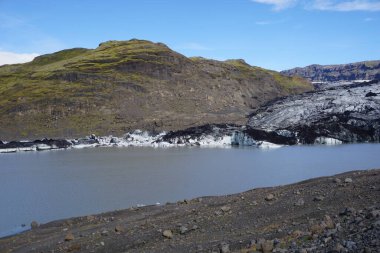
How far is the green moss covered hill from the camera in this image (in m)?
92.2

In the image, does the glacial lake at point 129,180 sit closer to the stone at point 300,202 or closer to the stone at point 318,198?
the stone at point 300,202

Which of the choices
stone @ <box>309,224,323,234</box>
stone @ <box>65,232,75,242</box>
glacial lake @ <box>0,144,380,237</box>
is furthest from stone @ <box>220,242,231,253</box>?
glacial lake @ <box>0,144,380,237</box>

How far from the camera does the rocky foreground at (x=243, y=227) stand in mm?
11180

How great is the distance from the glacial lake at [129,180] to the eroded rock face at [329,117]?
21.1 meters

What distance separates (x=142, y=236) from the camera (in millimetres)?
15711

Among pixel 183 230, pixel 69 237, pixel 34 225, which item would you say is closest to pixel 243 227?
pixel 183 230

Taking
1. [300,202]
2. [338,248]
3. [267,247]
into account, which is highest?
[338,248]

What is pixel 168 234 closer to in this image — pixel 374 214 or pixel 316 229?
pixel 316 229

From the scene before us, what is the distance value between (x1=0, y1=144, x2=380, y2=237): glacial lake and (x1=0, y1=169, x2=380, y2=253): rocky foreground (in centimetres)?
392

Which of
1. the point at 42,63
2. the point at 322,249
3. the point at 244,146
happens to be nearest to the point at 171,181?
the point at 322,249

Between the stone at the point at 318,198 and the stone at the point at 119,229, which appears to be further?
the stone at the point at 119,229

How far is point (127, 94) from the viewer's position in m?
103

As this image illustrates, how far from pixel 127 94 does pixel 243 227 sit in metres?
89.4

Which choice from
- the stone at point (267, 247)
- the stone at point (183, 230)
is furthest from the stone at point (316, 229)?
the stone at point (183, 230)
